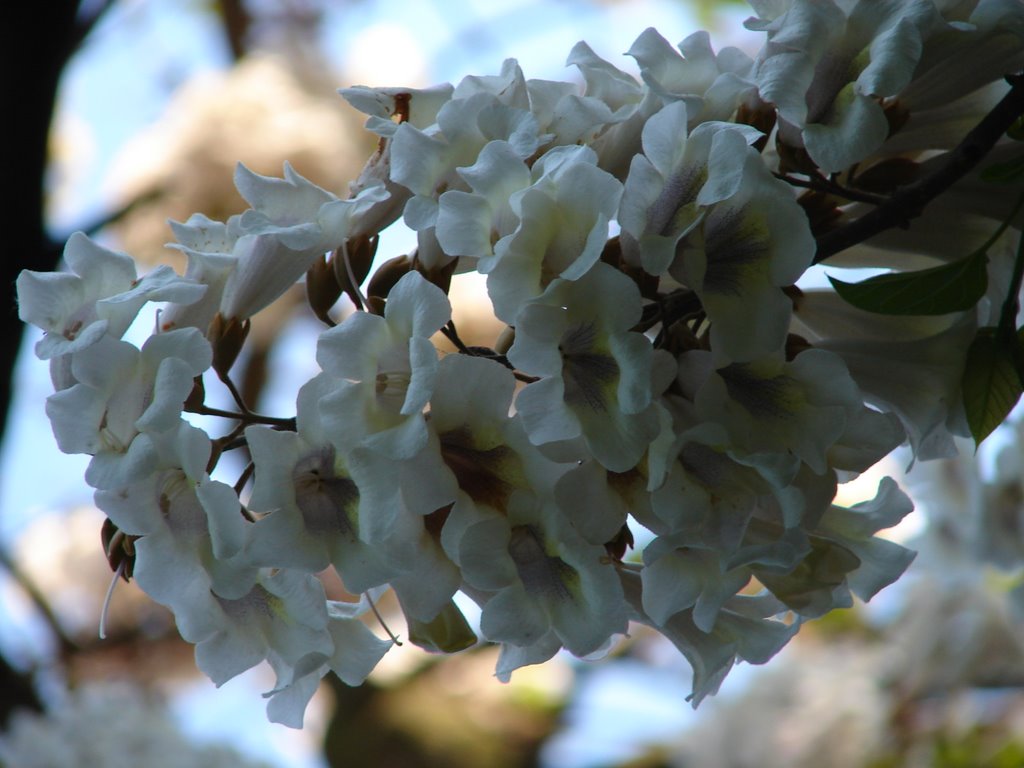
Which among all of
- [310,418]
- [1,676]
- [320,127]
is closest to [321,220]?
[310,418]

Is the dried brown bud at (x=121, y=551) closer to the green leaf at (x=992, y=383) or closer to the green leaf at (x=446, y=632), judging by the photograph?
the green leaf at (x=446, y=632)

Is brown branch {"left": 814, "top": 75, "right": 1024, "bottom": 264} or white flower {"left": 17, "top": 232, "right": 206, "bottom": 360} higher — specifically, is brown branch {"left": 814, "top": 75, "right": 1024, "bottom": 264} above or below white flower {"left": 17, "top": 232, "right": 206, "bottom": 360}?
above

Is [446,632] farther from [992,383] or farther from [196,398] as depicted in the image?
[992,383]

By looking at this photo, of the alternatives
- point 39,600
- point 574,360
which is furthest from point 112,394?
point 39,600

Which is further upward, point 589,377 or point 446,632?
point 589,377

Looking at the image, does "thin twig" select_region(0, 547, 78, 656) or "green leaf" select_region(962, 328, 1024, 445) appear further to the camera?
"thin twig" select_region(0, 547, 78, 656)

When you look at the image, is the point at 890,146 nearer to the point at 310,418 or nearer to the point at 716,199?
the point at 716,199

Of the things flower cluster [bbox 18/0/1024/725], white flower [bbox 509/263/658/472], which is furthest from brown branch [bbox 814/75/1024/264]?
white flower [bbox 509/263/658/472]

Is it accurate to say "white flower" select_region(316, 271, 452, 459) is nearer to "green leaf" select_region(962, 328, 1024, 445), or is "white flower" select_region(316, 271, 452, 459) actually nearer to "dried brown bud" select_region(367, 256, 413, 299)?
"dried brown bud" select_region(367, 256, 413, 299)
